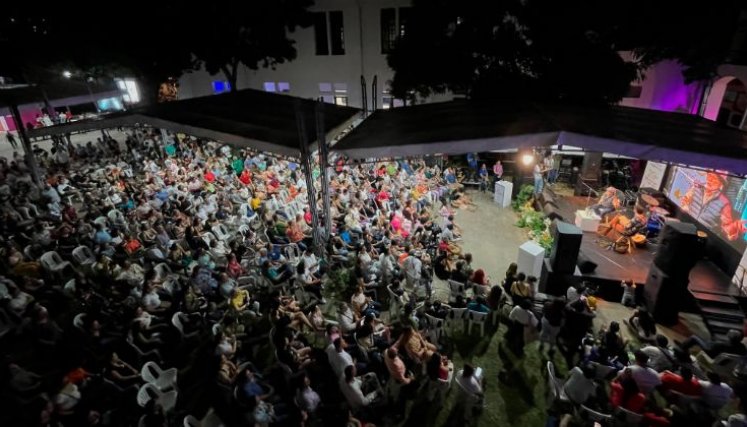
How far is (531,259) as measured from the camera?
859 cm

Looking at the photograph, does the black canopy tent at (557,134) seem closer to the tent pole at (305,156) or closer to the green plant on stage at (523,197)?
the tent pole at (305,156)

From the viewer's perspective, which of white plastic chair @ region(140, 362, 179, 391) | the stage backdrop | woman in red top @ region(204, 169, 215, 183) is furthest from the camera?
woman in red top @ region(204, 169, 215, 183)

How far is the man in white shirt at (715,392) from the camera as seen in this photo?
16.8 feet

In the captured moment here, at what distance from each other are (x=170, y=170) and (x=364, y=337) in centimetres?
1088

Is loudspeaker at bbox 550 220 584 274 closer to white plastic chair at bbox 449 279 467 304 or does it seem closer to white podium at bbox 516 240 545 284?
white podium at bbox 516 240 545 284

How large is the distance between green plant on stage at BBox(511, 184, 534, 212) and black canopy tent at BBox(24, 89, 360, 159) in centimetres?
601

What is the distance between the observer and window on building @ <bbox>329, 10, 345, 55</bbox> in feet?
73.9

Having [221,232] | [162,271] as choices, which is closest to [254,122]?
[221,232]

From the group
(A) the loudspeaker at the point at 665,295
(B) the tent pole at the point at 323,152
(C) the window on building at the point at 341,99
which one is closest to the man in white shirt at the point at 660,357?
(A) the loudspeaker at the point at 665,295

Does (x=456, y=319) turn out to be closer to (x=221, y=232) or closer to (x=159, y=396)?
(x=159, y=396)

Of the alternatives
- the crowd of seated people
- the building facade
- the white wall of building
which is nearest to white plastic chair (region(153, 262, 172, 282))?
the crowd of seated people

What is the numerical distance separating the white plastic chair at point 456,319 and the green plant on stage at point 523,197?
263 inches

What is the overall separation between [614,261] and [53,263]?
12.2 metres

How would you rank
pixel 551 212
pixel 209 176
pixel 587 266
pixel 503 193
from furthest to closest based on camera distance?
pixel 209 176, pixel 503 193, pixel 551 212, pixel 587 266
